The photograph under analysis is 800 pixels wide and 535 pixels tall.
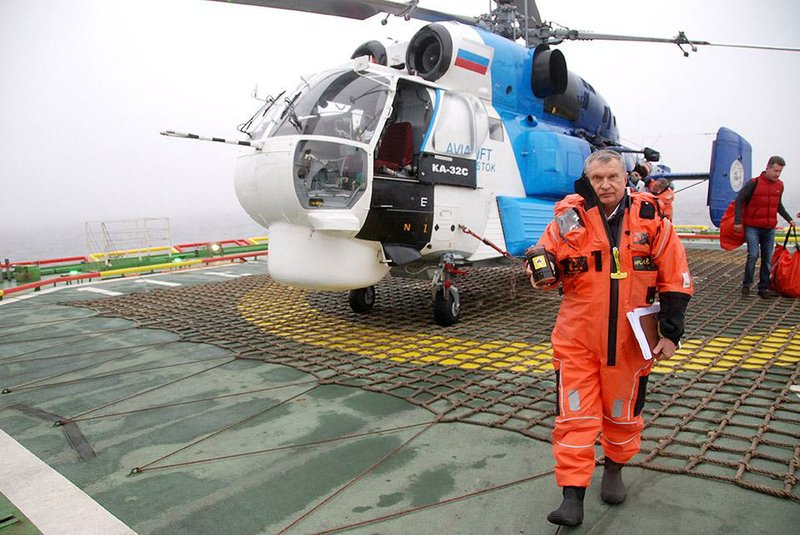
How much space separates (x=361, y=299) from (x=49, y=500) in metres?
3.99

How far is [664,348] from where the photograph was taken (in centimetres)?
223

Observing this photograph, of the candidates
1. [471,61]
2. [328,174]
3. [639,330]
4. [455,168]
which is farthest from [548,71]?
[639,330]

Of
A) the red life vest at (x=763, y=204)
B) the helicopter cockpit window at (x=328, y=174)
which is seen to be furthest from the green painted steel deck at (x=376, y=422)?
the helicopter cockpit window at (x=328, y=174)

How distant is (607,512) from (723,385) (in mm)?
1944

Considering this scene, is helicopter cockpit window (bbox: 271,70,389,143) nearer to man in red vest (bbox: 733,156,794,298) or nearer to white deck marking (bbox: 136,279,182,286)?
man in red vest (bbox: 733,156,794,298)

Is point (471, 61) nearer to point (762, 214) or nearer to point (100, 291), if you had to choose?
point (762, 214)

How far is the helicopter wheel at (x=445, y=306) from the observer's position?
550cm

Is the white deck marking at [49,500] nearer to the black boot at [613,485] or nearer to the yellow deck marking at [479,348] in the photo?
the black boot at [613,485]

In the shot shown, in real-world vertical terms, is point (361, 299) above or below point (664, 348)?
below

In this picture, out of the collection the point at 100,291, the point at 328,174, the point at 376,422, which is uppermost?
the point at 328,174

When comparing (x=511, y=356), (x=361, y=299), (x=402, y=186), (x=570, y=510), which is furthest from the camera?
(x=361, y=299)

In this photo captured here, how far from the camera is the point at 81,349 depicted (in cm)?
507

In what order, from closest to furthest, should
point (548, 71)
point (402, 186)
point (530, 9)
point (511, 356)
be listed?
point (511, 356) → point (402, 186) → point (548, 71) → point (530, 9)

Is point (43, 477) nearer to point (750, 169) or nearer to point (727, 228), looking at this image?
point (727, 228)
